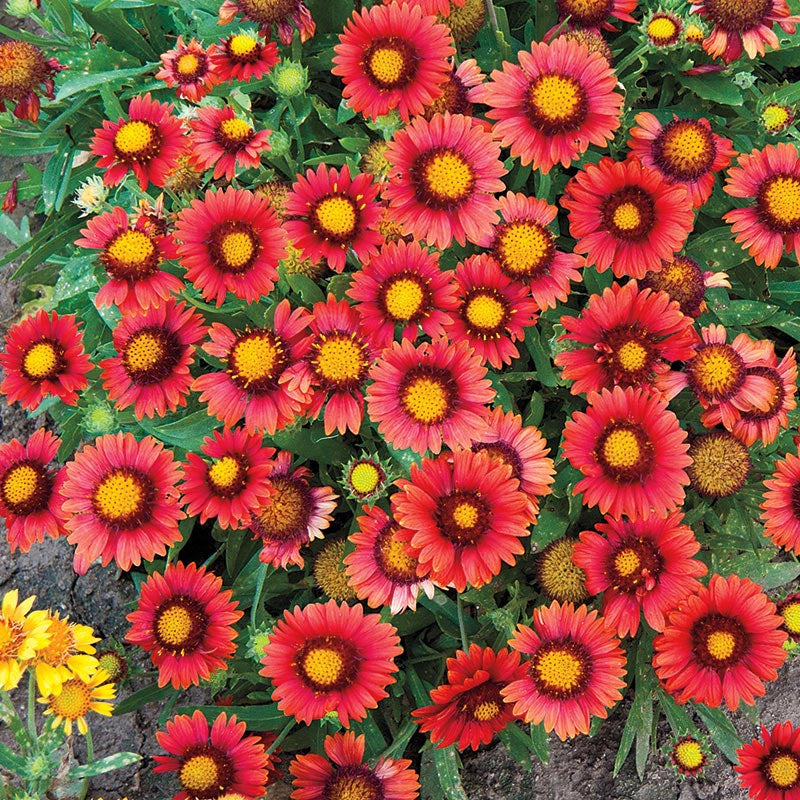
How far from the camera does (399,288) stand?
178 centimetres

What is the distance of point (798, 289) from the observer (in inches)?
86.1

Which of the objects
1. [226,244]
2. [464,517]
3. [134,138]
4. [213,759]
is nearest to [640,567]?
[464,517]

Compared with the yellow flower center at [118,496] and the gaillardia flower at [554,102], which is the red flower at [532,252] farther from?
the yellow flower center at [118,496]

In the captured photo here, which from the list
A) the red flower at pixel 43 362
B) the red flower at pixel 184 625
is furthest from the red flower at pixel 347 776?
the red flower at pixel 43 362

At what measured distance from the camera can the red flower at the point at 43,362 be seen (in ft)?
6.44

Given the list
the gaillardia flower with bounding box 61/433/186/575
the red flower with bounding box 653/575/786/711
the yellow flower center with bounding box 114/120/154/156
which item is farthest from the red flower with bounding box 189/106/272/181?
the red flower with bounding box 653/575/786/711

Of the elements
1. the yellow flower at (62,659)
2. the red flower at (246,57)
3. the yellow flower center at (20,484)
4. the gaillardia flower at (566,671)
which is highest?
the red flower at (246,57)

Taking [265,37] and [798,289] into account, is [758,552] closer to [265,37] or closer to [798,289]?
[798,289]

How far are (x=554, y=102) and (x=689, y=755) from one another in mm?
1484

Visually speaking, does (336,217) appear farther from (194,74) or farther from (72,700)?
(72,700)

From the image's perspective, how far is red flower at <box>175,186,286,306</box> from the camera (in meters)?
1.79

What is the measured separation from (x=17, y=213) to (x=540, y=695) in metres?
2.51

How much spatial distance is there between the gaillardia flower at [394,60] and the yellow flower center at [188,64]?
49 centimetres

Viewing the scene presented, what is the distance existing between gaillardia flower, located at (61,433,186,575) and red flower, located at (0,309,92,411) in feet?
0.72
